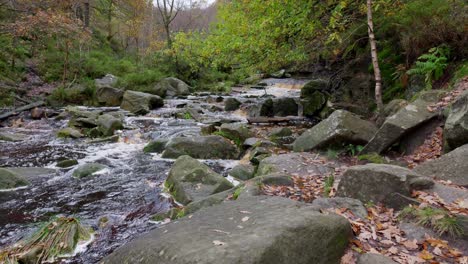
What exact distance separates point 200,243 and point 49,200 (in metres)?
4.92

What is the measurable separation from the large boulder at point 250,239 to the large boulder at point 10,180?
4818 millimetres

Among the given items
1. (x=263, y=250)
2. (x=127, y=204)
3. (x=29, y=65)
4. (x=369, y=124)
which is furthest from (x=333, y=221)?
(x=29, y=65)

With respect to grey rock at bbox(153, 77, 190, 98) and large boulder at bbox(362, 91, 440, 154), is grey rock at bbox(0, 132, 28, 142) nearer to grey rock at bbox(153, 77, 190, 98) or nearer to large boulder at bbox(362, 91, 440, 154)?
grey rock at bbox(153, 77, 190, 98)

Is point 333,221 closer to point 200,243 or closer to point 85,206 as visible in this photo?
point 200,243

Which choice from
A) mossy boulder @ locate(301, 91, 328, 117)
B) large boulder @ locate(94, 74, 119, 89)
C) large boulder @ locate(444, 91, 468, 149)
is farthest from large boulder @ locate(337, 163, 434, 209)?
large boulder @ locate(94, 74, 119, 89)

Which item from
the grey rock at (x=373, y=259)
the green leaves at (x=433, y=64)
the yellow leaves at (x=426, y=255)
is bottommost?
the yellow leaves at (x=426, y=255)

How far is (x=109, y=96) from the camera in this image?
731 inches

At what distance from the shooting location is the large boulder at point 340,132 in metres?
7.88

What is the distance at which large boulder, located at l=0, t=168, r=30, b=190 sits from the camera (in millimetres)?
6910

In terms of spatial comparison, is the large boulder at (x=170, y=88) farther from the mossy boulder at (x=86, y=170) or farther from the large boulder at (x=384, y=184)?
the large boulder at (x=384, y=184)

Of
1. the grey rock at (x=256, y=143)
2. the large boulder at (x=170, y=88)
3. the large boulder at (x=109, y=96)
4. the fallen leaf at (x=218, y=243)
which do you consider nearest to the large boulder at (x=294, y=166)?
the grey rock at (x=256, y=143)

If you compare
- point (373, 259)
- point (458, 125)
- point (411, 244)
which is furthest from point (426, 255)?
point (458, 125)

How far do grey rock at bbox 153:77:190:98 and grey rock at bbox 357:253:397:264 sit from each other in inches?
771

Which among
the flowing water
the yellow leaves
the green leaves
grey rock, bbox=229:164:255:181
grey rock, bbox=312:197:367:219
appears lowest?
the flowing water
